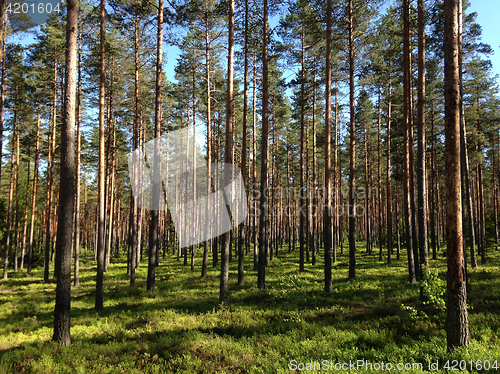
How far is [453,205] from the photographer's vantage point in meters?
5.70

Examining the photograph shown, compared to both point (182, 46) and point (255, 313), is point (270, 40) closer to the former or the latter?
point (182, 46)

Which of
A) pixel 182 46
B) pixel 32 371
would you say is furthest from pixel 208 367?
pixel 182 46

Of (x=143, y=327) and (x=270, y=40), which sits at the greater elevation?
(x=270, y=40)

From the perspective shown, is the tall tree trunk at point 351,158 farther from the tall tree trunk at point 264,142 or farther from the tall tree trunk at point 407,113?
the tall tree trunk at point 264,142

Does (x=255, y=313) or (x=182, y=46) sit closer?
(x=255, y=313)

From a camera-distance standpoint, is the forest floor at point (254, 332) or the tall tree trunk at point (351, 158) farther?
the tall tree trunk at point (351, 158)

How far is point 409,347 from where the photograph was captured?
6.16 meters

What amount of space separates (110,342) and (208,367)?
3.00 meters

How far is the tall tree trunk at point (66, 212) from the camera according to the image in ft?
22.6

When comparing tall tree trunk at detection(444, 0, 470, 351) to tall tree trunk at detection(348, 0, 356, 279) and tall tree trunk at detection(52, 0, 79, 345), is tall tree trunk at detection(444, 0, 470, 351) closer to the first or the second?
tall tree trunk at detection(348, 0, 356, 279)

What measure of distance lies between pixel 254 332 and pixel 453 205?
589 cm

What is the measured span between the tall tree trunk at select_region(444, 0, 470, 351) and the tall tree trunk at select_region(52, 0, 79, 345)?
8697 millimetres

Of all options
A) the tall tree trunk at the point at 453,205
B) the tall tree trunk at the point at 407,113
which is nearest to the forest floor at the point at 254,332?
the tall tree trunk at the point at 453,205

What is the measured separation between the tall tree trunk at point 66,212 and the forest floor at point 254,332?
56 centimetres
